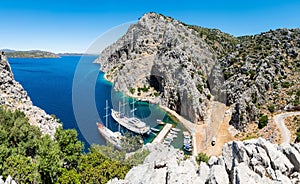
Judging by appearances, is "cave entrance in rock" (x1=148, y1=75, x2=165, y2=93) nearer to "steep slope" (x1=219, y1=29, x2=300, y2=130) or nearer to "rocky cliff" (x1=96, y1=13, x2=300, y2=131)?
"rocky cliff" (x1=96, y1=13, x2=300, y2=131)

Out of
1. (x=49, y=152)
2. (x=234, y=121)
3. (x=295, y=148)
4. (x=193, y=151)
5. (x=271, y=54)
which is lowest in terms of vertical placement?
(x=193, y=151)

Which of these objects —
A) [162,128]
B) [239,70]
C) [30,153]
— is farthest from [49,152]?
[239,70]

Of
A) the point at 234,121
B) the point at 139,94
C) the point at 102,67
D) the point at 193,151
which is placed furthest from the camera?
the point at 102,67

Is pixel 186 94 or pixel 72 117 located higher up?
pixel 186 94

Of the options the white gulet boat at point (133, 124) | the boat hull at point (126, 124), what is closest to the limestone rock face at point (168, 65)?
the white gulet boat at point (133, 124)

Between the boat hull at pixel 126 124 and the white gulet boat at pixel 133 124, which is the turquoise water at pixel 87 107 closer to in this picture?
the boat hull at pixel 126 124

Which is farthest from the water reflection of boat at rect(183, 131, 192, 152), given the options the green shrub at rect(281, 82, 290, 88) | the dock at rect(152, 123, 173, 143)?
the green shrub at rect(281, 82, 290, 88)

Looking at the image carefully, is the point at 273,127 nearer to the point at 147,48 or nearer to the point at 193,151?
the point at 193,151
